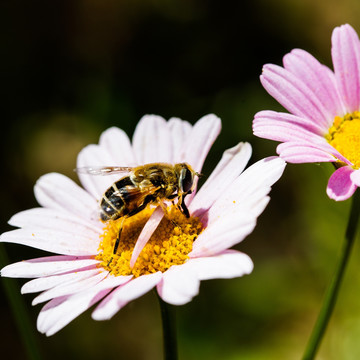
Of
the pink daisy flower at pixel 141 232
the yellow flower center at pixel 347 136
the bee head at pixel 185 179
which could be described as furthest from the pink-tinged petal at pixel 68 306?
the yellow flower center at pixel 347 136

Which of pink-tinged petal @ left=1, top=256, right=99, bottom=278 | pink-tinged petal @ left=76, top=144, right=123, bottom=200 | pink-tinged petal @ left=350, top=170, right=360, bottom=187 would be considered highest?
pink-tinged petal @ left=76, top=144, right=123, bottom=200

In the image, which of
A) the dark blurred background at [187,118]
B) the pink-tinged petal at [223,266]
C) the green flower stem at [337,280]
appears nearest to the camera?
the pink-tinged petal at [223,266]

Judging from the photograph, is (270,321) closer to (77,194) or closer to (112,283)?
(77,194)

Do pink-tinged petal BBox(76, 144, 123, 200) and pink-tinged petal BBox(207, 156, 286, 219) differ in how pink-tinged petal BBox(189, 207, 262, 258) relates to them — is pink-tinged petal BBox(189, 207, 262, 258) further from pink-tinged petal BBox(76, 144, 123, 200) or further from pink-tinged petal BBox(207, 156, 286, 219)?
pink-tinged petal BBox(76, 144, 123, 200)

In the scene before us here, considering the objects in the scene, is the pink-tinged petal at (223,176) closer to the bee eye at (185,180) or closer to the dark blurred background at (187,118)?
the bee eye at (185,180)

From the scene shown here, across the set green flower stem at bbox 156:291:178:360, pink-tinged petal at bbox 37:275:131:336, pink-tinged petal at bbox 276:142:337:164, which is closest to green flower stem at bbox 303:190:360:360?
pink-tinged petal at bbox 276:142:337:164

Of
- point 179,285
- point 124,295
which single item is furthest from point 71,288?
point 179,285

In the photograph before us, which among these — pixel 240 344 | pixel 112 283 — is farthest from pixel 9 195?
pixel 112 283
